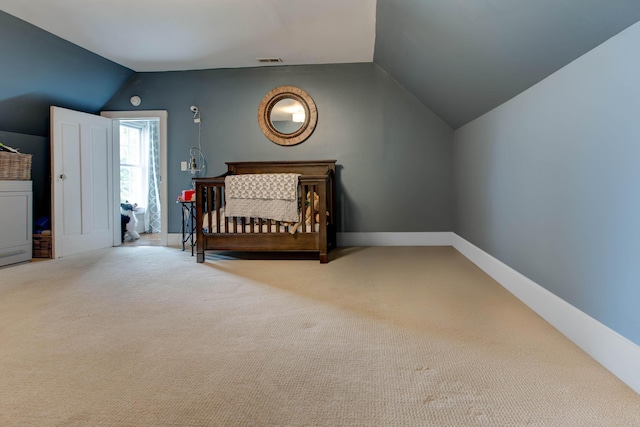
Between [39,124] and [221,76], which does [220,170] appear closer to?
[221,76]

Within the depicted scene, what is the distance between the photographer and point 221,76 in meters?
5.11

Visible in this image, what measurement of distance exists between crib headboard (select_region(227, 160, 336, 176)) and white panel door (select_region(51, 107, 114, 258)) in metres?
1.63

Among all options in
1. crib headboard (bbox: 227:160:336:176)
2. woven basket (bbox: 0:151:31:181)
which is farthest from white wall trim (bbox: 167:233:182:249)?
woven basket (bbox: 0:151:31:181)

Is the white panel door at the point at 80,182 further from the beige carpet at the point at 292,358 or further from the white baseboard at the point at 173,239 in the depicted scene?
the beige carpet at the point at 292,358

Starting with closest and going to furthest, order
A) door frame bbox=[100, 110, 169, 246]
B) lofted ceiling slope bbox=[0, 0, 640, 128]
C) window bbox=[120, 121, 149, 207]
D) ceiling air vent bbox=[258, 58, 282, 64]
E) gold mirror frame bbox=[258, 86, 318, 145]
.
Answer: lofted ceiling slope bbox=[0, 0, 640, 128] → ceiling air vent bbox=[258, 58, 282, 64] → gold mirror frame bbox=[258, 86, 318, 145] → door frame bbox=[100, 110, 169, 246] → window bbox=[120, 121, 149, 207]

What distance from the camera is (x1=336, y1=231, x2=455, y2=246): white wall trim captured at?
490cm

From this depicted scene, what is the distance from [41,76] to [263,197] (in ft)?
8.60

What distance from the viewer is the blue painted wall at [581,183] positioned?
154cm

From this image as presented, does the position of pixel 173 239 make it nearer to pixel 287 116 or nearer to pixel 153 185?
pixel 153 185

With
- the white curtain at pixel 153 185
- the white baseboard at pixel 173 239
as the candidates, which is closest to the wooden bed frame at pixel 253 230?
the white baseboard at pixel 173 239

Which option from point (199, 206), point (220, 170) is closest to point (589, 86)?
point (199, 206)

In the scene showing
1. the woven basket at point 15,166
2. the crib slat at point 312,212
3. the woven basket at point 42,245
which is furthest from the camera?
the woven basket at point 42,245

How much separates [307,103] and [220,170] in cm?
144

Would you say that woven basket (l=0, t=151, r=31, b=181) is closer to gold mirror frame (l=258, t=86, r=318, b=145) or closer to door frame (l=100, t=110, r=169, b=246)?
door frame (l=100, t=110, r=169, b=246)
